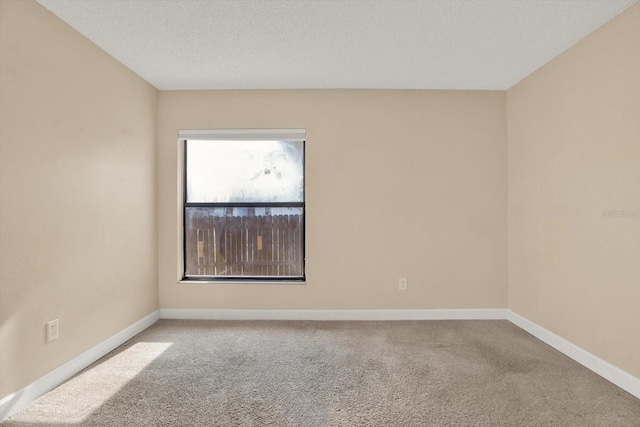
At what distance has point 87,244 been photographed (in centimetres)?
252

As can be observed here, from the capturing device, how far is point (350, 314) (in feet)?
11.5

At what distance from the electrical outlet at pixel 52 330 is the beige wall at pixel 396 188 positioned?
2.09m

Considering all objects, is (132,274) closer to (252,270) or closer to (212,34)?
(252,270)

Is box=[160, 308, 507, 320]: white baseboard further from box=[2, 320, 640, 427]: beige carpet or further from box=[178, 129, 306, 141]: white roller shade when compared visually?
box=[178, 129, 306, 141]: white roller shade

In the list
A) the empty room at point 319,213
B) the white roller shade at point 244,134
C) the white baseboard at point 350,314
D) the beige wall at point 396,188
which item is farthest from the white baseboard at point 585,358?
the white roller shade at point 244,134

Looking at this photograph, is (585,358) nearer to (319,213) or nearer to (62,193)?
(319,213)

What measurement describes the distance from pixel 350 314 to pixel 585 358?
6.37 ft

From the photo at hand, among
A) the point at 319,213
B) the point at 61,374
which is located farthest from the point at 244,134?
the point at 61,374

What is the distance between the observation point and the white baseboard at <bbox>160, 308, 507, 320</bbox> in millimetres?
3514

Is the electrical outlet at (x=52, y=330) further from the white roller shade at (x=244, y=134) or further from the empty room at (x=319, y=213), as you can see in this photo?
the white roller shade at (x=244, y=134)

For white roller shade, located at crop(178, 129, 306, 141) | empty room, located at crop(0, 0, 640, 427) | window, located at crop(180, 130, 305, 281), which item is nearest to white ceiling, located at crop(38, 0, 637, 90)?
empty room, located at crop(0, 0, 640, 427)

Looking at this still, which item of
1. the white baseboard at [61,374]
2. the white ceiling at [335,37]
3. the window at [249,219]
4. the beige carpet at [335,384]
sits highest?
the white ceiling at [335,37]

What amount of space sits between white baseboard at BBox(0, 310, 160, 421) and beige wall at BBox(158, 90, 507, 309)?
175 cm

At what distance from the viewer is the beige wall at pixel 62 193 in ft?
6.29
